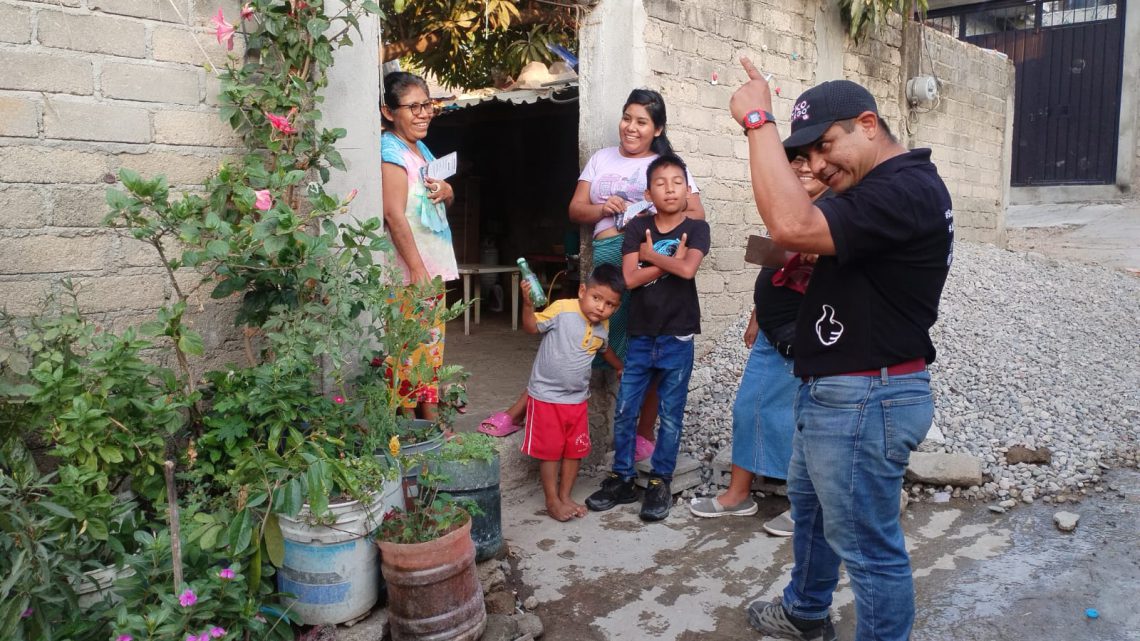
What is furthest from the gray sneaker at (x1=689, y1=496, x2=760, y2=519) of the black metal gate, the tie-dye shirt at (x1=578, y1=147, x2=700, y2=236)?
the black metal gate

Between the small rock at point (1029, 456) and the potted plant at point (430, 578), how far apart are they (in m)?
3.23

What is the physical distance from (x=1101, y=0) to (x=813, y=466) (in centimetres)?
1439

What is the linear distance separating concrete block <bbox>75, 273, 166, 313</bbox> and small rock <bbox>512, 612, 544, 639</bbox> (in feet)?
5.77

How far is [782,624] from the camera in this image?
10.1 feet

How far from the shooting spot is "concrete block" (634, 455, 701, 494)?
4.46 meters

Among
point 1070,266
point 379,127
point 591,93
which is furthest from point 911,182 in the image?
point 1070,266

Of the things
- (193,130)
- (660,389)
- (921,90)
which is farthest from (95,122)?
(921,90)

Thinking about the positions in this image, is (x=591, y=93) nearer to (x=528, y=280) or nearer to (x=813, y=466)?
(x=528, y=280)

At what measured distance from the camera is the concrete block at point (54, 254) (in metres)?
2.85

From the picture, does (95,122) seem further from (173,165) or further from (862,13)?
(862,13)

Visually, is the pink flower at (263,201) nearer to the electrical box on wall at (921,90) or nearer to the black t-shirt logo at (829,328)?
the black t-shirt logo at (829,328)

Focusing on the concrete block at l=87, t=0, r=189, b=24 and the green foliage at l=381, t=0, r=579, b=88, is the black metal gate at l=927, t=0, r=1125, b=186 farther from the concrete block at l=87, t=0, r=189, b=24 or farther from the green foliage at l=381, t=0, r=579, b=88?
the concrete block at l=87, t=0, r=189, b=24

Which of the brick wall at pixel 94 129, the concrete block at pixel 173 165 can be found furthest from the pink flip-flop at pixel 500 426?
the concrete block at pixel 173 165

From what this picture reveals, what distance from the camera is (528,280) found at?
4.03 metres
